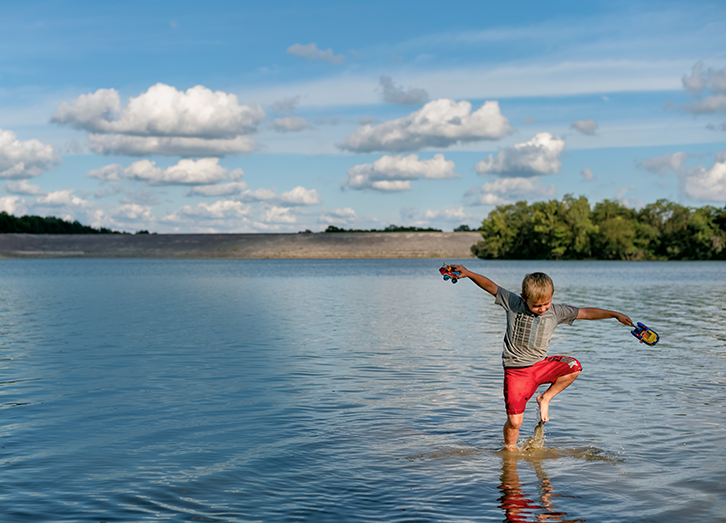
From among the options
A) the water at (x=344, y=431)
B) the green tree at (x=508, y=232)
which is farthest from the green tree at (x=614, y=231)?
the water at (x=344, y=431)

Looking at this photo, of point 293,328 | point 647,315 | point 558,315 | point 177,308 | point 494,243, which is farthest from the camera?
point 494,243

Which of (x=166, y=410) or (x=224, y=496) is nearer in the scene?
(x=224, y=496)

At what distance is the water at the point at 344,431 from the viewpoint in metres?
7.59

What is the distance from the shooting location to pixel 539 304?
8.60 metres

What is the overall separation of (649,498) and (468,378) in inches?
303

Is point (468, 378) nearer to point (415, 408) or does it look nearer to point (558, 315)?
point (415, 408)

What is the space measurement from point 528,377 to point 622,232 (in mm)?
141724

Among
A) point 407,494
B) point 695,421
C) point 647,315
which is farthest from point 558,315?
point 647,315

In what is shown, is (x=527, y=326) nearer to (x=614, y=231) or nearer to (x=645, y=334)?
(x=645, y=334)

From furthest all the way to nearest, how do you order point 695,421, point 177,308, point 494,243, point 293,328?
point 494,243
point 177,308
point 293,328
point 695,421

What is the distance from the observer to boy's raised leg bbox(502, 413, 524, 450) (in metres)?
9.14

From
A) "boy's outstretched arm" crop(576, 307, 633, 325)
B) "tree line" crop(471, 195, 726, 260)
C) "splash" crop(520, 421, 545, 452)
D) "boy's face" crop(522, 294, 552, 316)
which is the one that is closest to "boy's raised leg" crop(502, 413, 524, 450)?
"splash" crop(520, 421, 545, 452)

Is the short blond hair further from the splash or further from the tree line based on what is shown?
the tree line

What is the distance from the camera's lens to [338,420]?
451 inches
